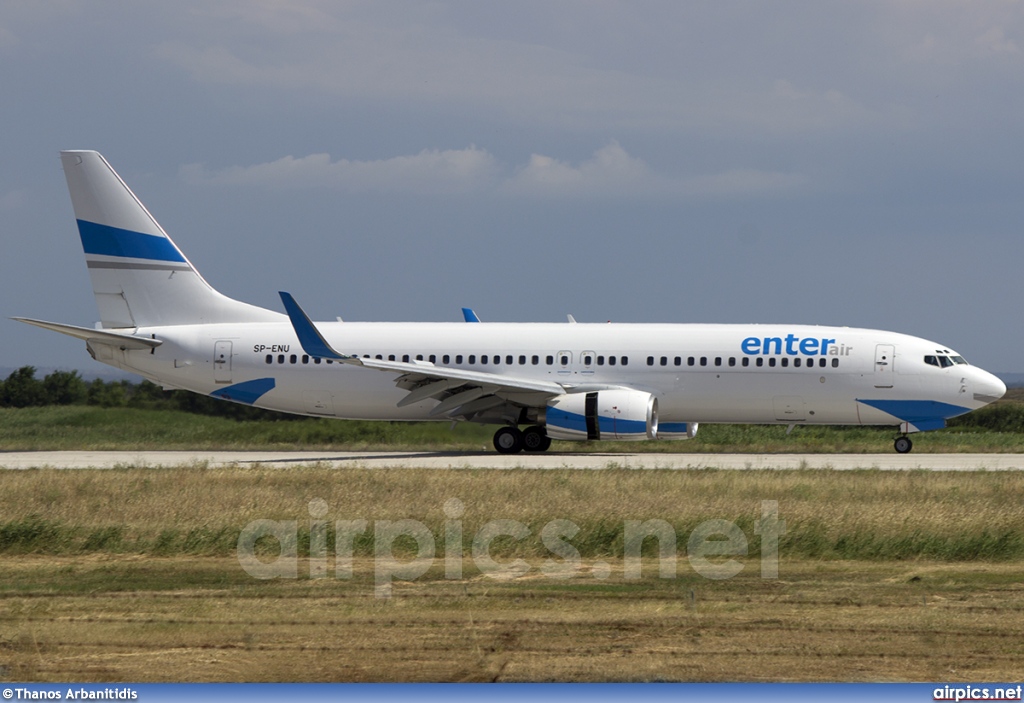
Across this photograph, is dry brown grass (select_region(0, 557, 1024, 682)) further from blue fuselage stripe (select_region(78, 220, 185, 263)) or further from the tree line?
the tree line

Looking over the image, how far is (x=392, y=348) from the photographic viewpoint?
107 ft

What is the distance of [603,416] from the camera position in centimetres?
2947

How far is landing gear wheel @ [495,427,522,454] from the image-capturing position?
104 ft

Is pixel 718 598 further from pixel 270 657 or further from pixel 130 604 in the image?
pixel 130 604

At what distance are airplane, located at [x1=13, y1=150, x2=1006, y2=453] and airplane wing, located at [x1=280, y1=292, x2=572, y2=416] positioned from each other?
0.05 m

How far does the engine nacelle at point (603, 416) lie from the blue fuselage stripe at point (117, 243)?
12218 mm

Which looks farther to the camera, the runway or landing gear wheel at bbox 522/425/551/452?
landing gear wheel at bbox 522/425/551/452

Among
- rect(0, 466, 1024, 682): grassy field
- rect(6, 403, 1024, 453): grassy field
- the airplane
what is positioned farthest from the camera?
rect(6, 403, 1024, 453): grassy field

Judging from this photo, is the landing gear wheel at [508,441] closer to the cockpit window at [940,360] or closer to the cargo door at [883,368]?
the cargo door at [883,368]

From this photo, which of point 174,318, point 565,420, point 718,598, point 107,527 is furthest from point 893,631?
point 174,318

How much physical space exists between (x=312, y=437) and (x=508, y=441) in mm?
7620

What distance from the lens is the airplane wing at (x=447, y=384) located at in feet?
95.0

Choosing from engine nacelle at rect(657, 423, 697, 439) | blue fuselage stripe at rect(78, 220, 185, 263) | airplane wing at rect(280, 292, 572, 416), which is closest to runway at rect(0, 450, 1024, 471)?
engine nacelle at rect(657, 423, 697, 439)

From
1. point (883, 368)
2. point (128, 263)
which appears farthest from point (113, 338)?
point (883, 368)
